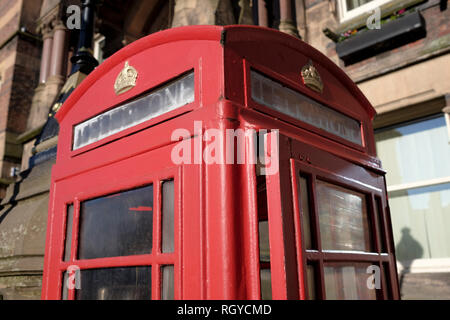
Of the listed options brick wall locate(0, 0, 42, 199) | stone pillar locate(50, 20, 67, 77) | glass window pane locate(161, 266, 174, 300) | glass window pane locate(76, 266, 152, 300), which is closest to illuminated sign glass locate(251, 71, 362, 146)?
glass window pane locate(161, 266, 174, 300)

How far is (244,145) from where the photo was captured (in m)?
1.52

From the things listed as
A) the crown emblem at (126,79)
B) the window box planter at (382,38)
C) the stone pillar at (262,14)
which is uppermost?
the stone pillar at (262,14)

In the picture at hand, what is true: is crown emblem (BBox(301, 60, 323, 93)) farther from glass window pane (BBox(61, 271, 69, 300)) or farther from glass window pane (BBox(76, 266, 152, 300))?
glass window pane (BBox(61, 271, 69, 300))

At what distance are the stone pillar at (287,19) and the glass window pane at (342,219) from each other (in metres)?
3.63

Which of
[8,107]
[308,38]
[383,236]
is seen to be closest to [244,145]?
[383,236]

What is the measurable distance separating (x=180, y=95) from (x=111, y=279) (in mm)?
883

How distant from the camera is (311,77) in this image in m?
2.04

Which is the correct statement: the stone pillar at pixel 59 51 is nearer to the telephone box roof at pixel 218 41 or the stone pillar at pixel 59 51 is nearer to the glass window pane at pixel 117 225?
the telephone box roof at pixel 218 41

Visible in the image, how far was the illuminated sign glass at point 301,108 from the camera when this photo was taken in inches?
69.3

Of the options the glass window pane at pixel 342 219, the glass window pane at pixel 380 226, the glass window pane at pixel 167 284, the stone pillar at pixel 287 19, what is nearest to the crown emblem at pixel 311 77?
the glass window pane at pixel 342 219

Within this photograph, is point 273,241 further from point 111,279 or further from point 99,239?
point 99,239

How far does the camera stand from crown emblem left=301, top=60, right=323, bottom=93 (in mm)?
2020

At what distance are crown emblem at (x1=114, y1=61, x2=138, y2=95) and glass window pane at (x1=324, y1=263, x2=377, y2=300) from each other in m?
1.26

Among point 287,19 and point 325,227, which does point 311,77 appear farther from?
point 287,19
